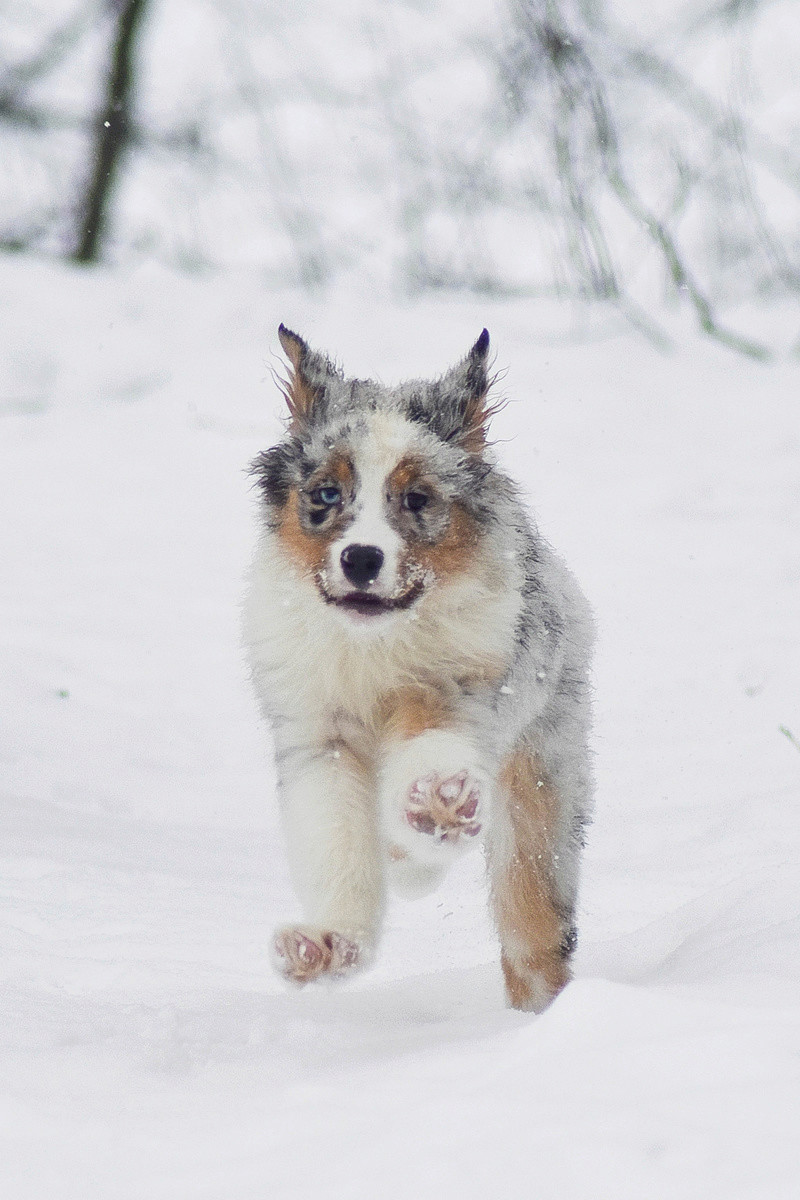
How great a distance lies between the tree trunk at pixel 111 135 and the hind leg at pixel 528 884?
11583 mm

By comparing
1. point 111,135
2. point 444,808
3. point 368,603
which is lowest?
point 111,135

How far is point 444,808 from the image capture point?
11.5ft

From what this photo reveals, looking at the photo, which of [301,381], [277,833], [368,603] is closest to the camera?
[368,603]

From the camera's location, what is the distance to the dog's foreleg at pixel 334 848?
370 centimetres

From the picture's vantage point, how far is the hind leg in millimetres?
Answer: 4312

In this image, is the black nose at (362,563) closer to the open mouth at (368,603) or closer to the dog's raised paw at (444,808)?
the open mouth at (368,603)

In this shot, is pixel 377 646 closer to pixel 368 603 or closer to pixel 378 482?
pixel 368 603

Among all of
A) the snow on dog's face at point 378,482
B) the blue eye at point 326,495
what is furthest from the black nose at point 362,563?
the blue eye at point 326,495

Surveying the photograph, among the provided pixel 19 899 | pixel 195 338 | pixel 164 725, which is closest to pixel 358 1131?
pixel 19 899

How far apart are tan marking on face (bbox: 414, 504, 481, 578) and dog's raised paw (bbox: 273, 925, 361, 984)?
40.0 inches

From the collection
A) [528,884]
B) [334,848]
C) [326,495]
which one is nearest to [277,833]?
[528,884]

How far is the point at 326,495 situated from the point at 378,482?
171mm

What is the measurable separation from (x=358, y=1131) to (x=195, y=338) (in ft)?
34.2

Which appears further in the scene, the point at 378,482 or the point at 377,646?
the point at 377,646
